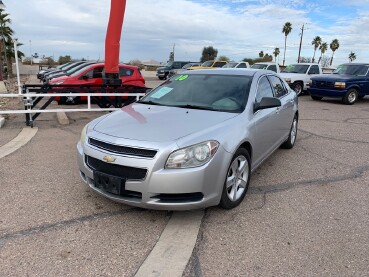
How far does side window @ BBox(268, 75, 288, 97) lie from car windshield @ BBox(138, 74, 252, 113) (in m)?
0.91

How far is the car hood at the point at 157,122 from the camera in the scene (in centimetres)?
335

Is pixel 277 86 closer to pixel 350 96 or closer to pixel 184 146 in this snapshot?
pixel 184 146

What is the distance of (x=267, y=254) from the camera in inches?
117

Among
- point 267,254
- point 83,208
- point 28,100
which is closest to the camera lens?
point 267,254

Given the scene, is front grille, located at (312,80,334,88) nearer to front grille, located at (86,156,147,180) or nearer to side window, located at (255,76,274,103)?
side window, located at (255,76,274,103)

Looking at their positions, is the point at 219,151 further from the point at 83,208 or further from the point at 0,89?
the point at 0,89

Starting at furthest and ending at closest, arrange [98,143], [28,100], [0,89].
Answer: [0,89]
[28,100]
[98,143]

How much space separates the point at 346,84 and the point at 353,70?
139 centimetres

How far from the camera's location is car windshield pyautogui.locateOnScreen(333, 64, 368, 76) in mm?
14670

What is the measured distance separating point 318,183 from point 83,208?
3.20 meters

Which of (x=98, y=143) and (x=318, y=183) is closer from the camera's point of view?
(x=98, y=143)

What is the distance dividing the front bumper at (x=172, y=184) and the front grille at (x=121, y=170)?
0.04 meters

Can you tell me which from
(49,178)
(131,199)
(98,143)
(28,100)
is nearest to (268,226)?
(131,199)

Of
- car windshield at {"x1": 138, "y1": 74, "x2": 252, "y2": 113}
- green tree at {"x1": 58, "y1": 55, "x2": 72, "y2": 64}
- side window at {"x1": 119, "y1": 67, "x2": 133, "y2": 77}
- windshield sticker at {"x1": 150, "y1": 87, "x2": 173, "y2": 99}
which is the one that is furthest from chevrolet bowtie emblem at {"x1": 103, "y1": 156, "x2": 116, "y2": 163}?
green tree at {"x1": 58, "y1": 55, "x2": 72, "y2": 64}
